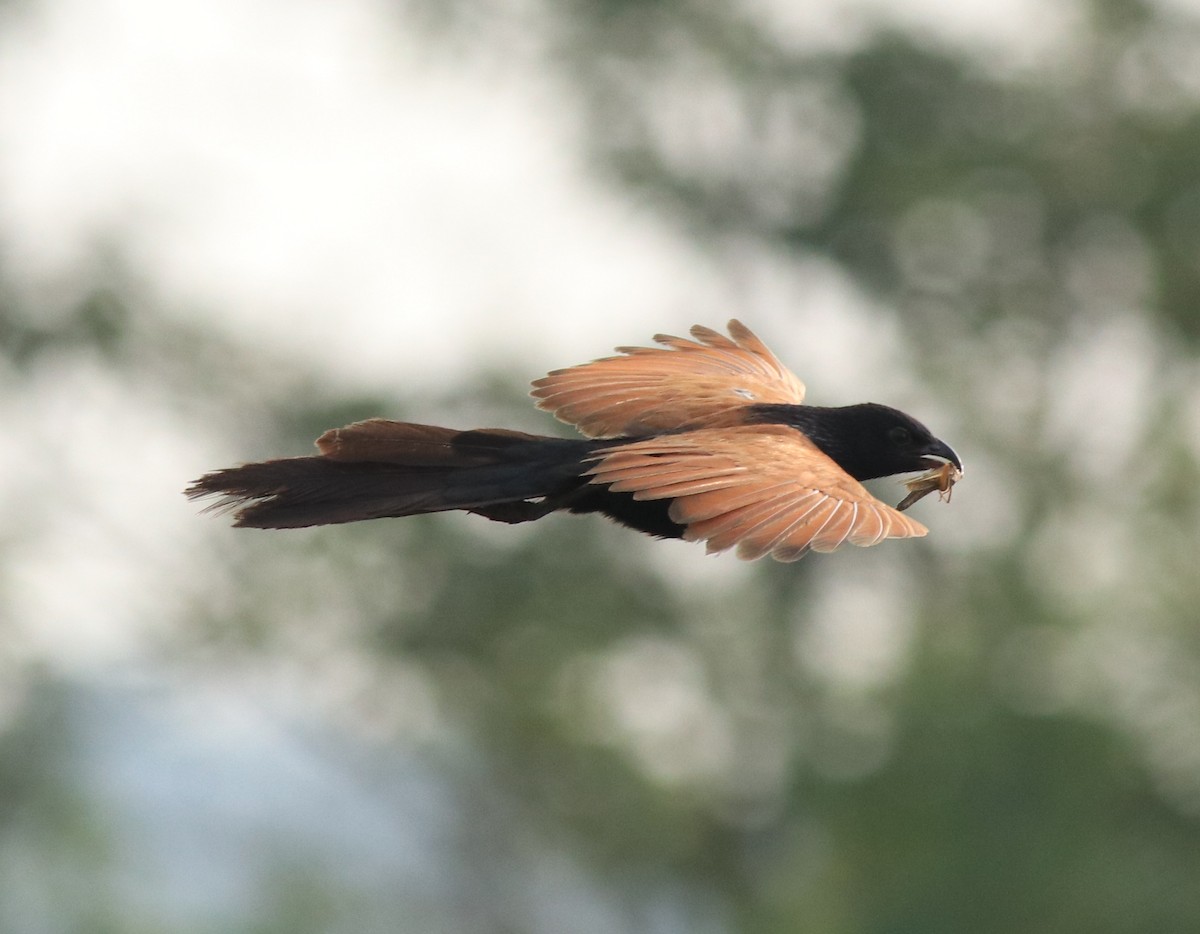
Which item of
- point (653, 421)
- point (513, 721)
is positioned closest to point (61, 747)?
point (513, 721)

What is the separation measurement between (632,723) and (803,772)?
2420 mm

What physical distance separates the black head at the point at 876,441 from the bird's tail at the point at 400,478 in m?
0.70

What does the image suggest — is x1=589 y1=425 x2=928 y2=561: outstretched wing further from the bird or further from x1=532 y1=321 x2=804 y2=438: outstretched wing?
x1=532 y1=321 x2=804 y2=438: outstretched wing

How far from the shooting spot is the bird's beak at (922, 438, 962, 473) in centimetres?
391

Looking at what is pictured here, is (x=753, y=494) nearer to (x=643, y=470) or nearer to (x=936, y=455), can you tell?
(x=643, y=470)

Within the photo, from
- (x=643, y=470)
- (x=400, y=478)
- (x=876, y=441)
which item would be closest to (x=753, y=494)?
(x=643, y=470)

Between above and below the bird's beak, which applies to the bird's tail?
below

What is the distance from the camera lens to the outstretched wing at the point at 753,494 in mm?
2699

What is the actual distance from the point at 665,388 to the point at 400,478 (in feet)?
3.89

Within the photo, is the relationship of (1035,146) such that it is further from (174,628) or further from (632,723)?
(174,628)

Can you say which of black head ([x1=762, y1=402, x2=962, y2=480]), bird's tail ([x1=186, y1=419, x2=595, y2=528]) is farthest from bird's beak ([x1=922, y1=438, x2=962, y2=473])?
bird's tail ([x1=186, y1=419, x2=595, y2=528])

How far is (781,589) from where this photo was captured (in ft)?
73.3

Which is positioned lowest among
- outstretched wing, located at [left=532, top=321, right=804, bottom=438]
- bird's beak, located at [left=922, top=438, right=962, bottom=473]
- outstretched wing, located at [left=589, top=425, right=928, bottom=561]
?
outstretched wing, located at [left=589, top=425, right=928, bottom=561]

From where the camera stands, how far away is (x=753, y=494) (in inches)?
112
